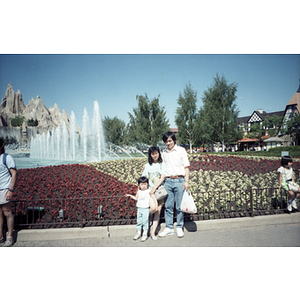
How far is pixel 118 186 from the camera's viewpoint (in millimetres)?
4977

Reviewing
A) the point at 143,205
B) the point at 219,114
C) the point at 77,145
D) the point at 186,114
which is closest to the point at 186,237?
the point at 143,205

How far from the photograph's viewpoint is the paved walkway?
3.92 metres

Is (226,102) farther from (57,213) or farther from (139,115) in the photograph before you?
(57,213)

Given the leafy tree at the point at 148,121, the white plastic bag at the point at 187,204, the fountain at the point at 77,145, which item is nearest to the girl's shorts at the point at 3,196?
the fountain at the point at 77,145

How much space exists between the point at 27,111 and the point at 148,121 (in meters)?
2.94

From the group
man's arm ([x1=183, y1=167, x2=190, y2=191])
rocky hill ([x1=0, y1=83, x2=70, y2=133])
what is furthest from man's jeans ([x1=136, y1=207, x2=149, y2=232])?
rocky hill ([x1=0, y1=83, x2=70, y2=133])

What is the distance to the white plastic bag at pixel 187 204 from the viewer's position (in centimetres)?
379

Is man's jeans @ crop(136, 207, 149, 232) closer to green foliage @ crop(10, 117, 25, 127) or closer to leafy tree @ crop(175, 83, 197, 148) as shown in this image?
leafy tree @ crop(175, 83, 197, 148)

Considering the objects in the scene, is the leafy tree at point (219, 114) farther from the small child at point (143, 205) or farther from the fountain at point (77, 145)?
the small child at point (143, 205)

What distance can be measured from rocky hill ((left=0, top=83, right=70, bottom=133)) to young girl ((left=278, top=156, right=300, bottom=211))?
5.29 metres

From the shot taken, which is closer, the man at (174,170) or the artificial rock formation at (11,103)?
the man at (174,170)

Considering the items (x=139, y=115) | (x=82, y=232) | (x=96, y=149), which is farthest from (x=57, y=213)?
(x=96, y=149)

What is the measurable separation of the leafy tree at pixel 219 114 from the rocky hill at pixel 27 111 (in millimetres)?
3552

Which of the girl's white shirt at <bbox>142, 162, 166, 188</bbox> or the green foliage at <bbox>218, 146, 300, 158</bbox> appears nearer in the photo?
the girl's white shirt at <bbox>142, 162, 166, 188</bbox>
